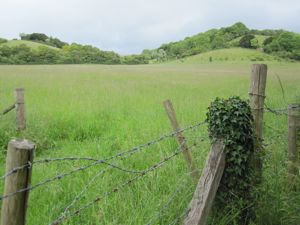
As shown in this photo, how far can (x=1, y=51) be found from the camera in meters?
65.9

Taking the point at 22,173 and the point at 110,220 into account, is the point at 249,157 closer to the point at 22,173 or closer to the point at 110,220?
the point at 110,220

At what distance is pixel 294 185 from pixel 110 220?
2434 mm

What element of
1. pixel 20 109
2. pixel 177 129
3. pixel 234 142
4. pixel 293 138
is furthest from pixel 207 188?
pixel 20 109

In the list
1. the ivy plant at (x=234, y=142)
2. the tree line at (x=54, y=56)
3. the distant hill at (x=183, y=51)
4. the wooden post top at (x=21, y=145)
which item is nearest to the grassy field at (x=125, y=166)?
the ivy plant at (x=234, y=142)

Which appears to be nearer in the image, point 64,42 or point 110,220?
point 110,220

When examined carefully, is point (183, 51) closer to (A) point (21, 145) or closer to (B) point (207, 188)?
(B) point (207, 188)

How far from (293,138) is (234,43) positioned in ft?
327

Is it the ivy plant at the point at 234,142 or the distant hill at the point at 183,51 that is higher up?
the distant hill at the point at 183,51

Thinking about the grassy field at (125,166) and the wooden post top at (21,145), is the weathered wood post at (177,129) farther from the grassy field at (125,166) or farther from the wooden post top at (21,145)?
the wooden post top at (21,145)

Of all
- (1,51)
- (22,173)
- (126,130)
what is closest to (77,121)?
(126,130)

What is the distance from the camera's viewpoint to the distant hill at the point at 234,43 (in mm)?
76375

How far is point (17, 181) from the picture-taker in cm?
157

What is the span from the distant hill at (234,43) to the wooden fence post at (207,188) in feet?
229

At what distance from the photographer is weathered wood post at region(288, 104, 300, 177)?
425 cm
